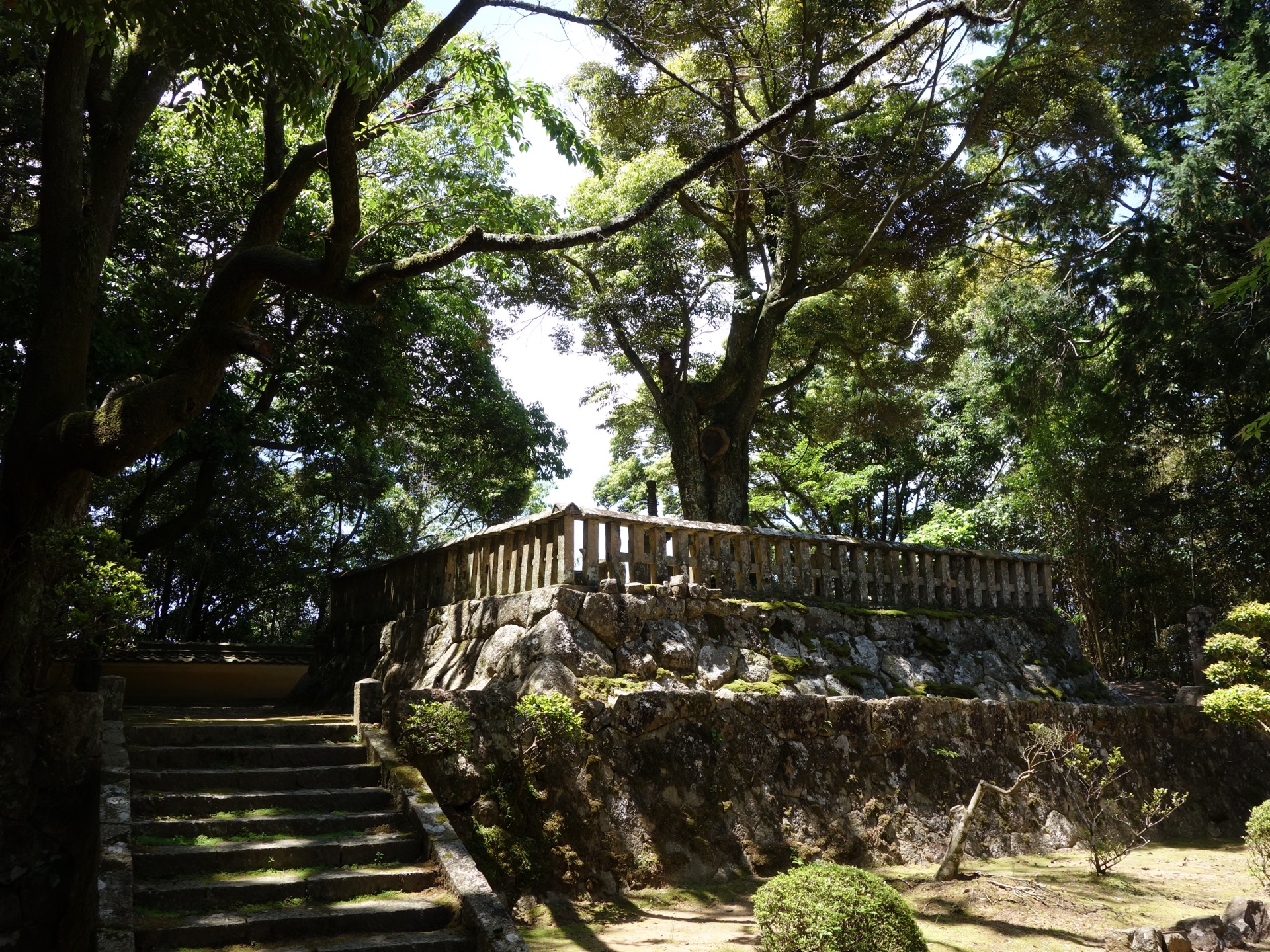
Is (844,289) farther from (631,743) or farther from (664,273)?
(631,743)

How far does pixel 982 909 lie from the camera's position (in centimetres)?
677

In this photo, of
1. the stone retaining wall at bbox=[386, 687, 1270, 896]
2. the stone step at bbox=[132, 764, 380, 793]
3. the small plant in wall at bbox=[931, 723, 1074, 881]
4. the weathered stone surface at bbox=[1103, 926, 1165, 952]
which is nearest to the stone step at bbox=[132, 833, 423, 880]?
the stone retaining wall at bbox=[386, 687, 1270, 896]

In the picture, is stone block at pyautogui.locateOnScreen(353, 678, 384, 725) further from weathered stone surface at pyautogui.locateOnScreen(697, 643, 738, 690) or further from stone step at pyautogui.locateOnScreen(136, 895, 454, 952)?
weathered stone surface at pyautogui.locateOnScreen(697, 643, 738, 690)

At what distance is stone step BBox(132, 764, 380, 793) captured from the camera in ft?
21.0

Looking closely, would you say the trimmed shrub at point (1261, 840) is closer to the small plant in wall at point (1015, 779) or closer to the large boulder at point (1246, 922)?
the large boulder at point (1246, 922)

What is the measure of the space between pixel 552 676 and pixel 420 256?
3646mm

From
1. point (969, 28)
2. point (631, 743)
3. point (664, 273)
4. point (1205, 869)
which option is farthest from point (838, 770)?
point (969, 28)

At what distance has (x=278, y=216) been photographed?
Result: 8.08 m

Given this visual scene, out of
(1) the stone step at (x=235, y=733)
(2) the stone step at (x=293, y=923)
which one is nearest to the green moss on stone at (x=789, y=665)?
(1) the stone step at (x=235, y=733)

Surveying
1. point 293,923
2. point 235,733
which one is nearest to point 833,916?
point 293,923

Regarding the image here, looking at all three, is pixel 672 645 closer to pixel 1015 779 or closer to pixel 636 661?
pixel 636 661

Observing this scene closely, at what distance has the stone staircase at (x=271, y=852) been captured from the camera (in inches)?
201

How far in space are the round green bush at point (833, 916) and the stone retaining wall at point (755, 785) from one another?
6.98ft

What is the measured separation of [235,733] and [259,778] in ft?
2.69
